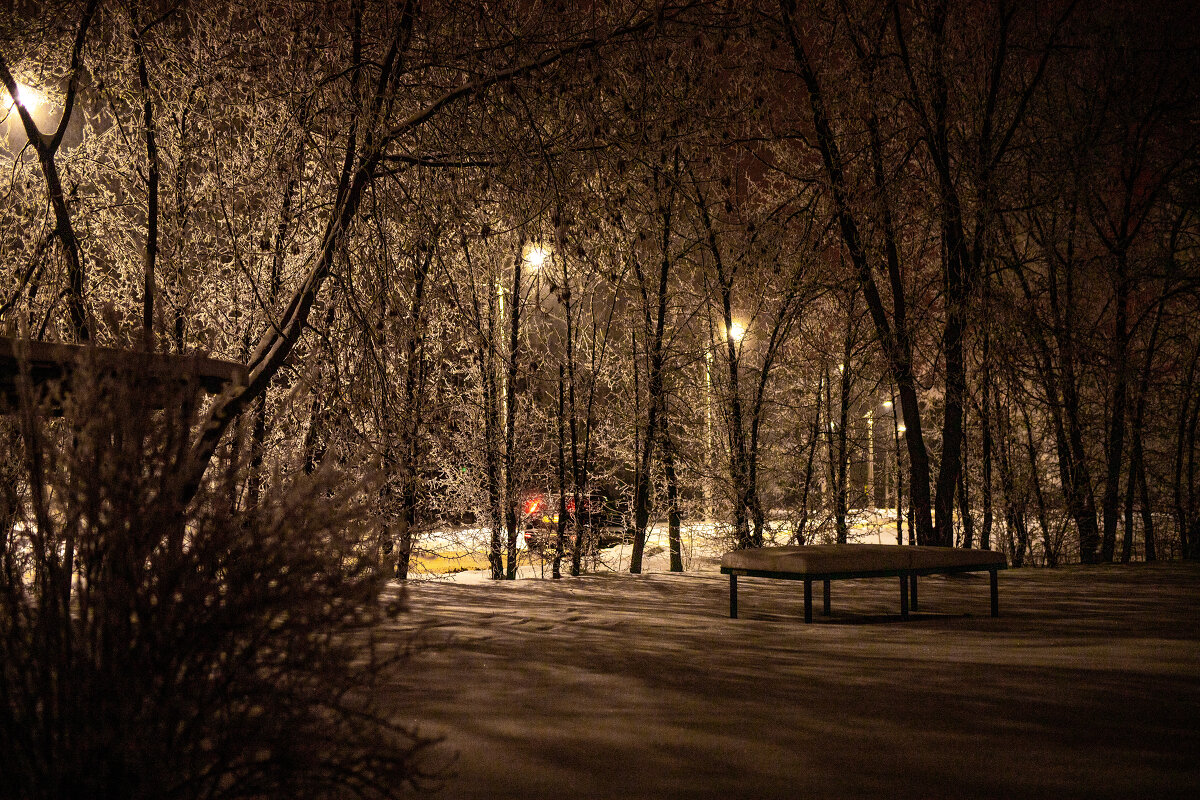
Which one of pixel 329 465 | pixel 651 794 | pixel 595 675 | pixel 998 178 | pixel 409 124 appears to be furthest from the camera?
pixel 998 178

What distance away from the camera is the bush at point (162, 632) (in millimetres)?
1521

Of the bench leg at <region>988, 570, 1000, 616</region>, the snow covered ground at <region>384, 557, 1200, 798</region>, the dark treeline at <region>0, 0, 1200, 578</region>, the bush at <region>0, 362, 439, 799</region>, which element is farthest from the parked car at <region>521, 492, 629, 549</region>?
the bush at <region>0, 362, 439, 799</region>

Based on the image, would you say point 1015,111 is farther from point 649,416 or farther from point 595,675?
point 595,675

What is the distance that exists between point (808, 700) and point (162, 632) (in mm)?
2127

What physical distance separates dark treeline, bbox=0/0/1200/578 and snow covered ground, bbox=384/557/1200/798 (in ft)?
5.08

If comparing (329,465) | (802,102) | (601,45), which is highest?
(802,102)

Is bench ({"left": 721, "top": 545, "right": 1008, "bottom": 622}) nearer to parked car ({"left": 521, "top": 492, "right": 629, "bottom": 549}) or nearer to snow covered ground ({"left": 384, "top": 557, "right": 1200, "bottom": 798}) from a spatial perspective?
snow covered ground ({"left": 384, "top": 557, "right": 1200, "bottom": 798})

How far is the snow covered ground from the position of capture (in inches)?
90.7

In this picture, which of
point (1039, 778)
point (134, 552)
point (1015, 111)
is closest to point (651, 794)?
point (1039, 778)

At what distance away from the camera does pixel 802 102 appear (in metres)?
8.38

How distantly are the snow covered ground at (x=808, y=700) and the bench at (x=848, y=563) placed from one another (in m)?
0.24

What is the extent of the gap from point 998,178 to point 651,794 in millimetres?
7109

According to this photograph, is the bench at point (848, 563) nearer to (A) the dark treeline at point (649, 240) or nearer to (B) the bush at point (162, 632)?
(A) the dark treeline at point (649, 240)

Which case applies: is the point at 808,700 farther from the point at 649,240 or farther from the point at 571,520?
the point at 571,520
